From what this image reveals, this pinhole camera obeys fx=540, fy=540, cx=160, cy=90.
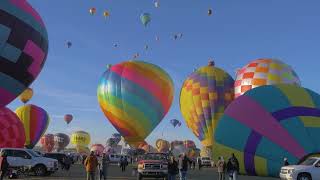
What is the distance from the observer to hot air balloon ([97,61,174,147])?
54.2 metres

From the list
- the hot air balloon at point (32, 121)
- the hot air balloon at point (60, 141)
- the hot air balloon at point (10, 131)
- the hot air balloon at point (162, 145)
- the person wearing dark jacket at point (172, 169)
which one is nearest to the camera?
the person wearing dark jacket at point (172, 169)

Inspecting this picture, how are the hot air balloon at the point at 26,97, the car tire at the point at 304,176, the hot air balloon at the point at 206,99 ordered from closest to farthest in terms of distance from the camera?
the car tire at the point at 304,176, the hot air balloon at the point at 206,99, the hot air balloon at the point at 26,97

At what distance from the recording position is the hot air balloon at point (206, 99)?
50.3m

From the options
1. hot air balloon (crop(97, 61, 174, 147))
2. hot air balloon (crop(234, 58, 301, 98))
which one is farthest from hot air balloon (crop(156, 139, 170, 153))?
hot air balloon (crop(234, 58, 301, 98))

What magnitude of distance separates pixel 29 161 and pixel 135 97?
24.6 meters

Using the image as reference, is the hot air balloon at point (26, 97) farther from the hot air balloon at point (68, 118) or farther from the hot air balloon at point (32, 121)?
the hot air balloon at point (68, 118)

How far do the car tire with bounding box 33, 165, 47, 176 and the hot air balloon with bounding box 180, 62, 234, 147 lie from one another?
2251 cm

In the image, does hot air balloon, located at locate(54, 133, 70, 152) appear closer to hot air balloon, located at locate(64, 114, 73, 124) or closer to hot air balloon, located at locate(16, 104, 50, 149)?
hot air balloon, located at locate(64, 114, 73, 124)

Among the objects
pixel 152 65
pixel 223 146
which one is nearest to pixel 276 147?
pixel 223 146

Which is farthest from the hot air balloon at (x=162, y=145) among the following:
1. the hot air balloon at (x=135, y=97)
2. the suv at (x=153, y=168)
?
the suv at (x=153, y=168)

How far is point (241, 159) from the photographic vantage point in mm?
29609

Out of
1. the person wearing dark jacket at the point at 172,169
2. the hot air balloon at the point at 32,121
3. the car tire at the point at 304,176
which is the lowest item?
the car tire at the point at 304,176

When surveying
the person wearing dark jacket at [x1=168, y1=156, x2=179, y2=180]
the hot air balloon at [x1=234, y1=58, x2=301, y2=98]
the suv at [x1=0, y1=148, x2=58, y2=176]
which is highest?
the hot air balloon at [x1=234, y1=58, x2=301, y2=98]

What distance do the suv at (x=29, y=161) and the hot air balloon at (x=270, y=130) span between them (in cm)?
967
